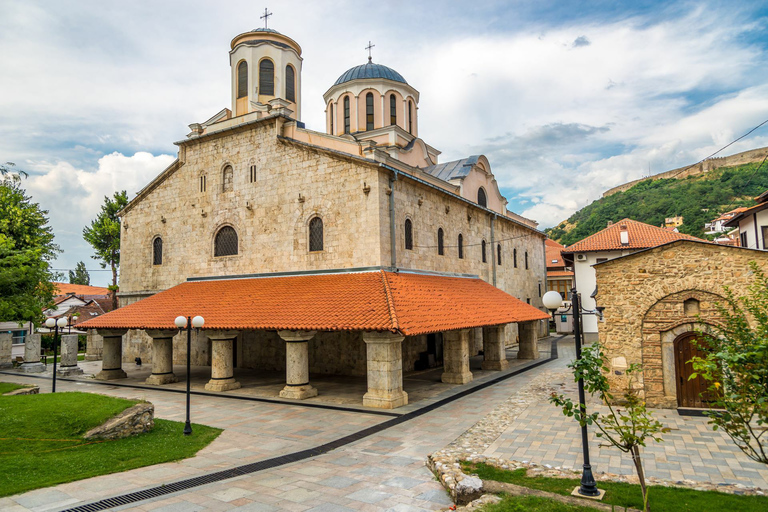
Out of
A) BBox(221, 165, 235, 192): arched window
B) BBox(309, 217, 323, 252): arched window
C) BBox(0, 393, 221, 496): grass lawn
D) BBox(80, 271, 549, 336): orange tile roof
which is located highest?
BBox(221, 165, 235, 192): arched window

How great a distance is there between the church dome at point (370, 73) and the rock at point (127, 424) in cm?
2129

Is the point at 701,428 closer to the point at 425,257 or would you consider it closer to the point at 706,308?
the point at 706,308

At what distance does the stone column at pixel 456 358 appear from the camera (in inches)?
712

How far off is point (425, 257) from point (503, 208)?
42.1 feet

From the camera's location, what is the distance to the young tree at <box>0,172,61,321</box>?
20.6m

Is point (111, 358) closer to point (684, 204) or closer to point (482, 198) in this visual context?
point (482, 198)

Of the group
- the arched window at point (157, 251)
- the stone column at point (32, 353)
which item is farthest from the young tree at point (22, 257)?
the arched window at point (157, 251)

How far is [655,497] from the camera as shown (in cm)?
723

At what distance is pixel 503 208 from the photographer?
3072 cm

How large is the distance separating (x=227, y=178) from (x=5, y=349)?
18.0 m

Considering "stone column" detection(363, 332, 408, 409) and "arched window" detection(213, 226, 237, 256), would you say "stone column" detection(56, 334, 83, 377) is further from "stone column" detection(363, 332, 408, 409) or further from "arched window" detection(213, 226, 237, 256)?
"stone column" detection(363, 332, 408, 409)

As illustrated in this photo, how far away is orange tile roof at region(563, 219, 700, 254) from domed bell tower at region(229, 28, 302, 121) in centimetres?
2117

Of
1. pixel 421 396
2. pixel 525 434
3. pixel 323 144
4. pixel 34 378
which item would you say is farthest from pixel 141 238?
pixel 525 434

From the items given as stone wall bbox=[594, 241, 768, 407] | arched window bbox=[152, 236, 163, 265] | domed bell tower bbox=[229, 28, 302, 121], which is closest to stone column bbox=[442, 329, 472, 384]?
stone wall bbox=[594, 241, 768, 407]
